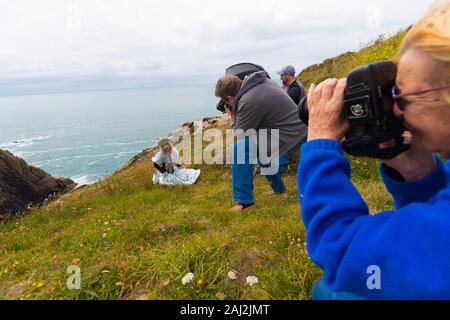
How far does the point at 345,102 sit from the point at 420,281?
85 centimetres

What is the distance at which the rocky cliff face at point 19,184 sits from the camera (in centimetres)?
1720

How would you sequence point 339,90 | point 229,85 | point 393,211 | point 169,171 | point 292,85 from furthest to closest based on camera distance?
point 292,85, point 169,171, point 229,85, point 339,90, point 393,211

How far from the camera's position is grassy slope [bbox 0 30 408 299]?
140 inches

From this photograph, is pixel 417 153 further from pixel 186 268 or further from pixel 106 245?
pixel 106 245

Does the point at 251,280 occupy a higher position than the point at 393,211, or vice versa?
the point at 393,211

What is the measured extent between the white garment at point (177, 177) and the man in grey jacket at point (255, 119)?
4342 millimetres

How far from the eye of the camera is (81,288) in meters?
3.80

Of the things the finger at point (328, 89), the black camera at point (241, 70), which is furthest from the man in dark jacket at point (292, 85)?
the finger at point (328, 89)

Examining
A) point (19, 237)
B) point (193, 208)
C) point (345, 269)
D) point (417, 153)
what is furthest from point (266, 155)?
point (19, 237)

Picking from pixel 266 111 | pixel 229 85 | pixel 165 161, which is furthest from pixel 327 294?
pixel 165 161

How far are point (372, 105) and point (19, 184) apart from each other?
2121 centimetres

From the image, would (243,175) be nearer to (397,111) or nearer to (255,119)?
(255,119)

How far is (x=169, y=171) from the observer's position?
1116 cm

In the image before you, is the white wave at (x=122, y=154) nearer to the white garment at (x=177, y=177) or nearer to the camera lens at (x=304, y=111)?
the white garment at (x=177, y=177)
